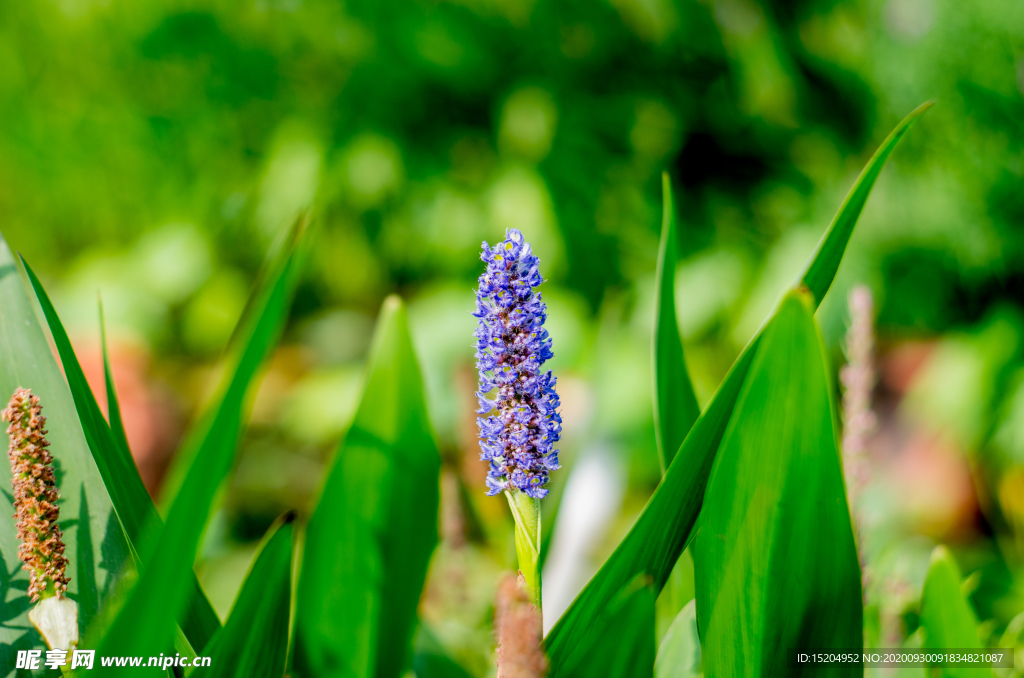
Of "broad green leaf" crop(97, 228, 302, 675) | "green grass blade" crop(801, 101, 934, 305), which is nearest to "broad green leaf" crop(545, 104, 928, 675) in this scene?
"green grass blade" crop(801, 101, 934, 305)

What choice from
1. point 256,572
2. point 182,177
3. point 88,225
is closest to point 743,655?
point 256,572

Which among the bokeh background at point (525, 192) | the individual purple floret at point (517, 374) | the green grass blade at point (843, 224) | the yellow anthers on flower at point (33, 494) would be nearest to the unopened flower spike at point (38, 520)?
the yellow anthers on flower at point (33, 494)

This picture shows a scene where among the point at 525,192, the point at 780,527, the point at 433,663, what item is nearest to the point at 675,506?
the point at 780,527

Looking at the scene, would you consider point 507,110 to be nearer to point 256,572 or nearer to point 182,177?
point 182,177

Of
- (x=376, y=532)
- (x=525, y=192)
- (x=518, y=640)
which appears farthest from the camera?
(x=525, y=192)

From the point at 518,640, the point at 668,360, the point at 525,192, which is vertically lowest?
the point at 518,640

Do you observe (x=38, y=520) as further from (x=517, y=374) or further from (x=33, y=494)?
(x=517, y=374)

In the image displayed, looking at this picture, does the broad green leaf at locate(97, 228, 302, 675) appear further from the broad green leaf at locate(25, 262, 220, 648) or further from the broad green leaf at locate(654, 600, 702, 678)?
the broad green leaf at locate(654, 600, 702, 678)
